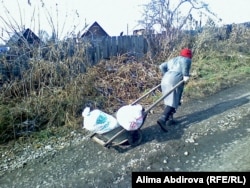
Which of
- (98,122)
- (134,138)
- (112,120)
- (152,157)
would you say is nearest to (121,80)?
(134,138)

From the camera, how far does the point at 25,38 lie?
5855 mm

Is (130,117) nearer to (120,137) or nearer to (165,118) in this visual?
(120,137)

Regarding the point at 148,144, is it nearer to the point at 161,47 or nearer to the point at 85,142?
the point at 85,142

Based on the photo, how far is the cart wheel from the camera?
12.6 ft

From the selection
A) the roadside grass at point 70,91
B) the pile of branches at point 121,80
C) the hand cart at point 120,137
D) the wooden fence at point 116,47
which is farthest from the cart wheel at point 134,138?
the wooden fence at point 116,47

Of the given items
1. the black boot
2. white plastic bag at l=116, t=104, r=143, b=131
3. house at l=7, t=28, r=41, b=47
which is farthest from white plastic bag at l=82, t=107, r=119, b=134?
house at l=7, t=28, r=41, b=47

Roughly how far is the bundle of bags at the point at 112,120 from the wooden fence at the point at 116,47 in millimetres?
3556

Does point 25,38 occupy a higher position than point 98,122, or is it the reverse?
point 25,38

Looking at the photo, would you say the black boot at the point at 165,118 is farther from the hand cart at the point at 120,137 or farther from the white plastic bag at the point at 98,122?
the white plastic bag at the point at 98,122

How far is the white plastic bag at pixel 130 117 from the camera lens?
3.57m

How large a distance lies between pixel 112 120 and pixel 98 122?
231 mm

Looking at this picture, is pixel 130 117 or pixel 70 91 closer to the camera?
pixel 130 117

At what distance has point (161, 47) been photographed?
8.92 meters

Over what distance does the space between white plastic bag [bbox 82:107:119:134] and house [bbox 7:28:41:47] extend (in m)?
3.29
